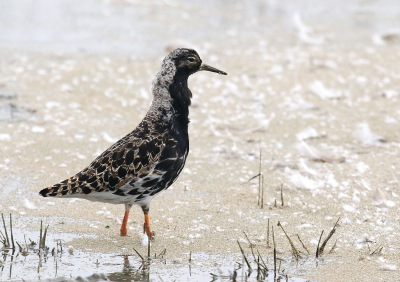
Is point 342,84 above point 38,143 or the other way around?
above

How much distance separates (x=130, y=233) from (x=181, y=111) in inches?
55.4

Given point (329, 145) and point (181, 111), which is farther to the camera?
point (329, 145)

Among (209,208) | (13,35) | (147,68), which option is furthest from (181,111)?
(13,35)

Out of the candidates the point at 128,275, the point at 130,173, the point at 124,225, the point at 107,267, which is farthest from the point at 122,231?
the point at 128,275

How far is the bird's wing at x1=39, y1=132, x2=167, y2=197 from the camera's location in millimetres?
5836

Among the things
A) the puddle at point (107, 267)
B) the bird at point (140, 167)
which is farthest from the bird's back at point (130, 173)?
the puddle at point (107, 267)

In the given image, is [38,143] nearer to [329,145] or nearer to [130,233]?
[130,233]

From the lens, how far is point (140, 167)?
5.87 m

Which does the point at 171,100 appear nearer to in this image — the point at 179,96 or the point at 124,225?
the point at 179,96

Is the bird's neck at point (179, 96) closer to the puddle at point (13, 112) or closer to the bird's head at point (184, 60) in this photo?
the bird's head at point (184, 60)

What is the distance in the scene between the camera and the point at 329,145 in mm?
8812

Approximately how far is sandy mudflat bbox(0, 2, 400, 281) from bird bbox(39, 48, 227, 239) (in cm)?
43

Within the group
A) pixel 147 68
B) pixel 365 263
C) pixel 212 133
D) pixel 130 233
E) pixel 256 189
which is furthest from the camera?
pixel 147 68

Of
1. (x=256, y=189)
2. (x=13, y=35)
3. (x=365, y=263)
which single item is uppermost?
(x=13, y=35)
